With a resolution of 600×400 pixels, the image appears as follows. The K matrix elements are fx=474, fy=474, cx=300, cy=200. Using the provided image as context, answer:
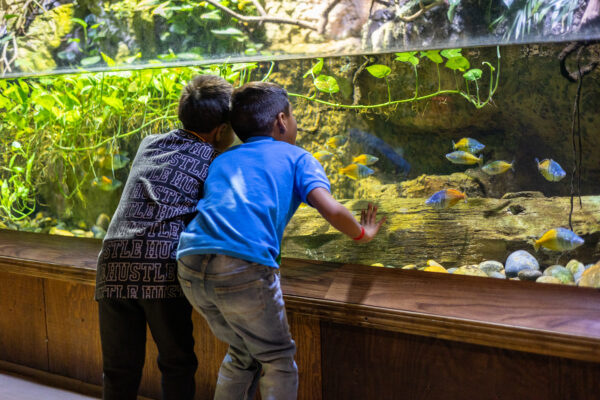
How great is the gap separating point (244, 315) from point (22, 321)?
1565 millimetres

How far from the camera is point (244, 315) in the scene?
45.4 inches

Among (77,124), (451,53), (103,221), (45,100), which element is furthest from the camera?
(103,221)

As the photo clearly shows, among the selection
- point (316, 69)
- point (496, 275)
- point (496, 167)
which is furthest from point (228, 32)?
point (496, 275)

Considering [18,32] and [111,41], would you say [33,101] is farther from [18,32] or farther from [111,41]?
[111,41]

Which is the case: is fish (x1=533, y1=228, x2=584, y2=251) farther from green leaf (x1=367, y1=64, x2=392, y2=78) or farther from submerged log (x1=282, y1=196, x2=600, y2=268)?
green leaf (x1=367, y1=64, x2=392, y2=78)

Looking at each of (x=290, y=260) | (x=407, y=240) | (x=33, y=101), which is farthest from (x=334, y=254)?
(x=33, y=101)

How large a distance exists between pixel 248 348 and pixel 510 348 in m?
0.68

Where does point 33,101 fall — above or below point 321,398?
above

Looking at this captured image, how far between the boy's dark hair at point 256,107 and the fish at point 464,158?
2.25ft

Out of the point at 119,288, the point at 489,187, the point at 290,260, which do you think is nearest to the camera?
the point at 119,288

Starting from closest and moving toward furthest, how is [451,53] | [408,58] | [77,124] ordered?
[451,53] < [408,58] < [77,124]

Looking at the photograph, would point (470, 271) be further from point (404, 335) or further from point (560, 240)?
point (404, 335)

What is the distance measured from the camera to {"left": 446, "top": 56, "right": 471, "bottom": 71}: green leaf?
1588mm

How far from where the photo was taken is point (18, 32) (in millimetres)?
1762
